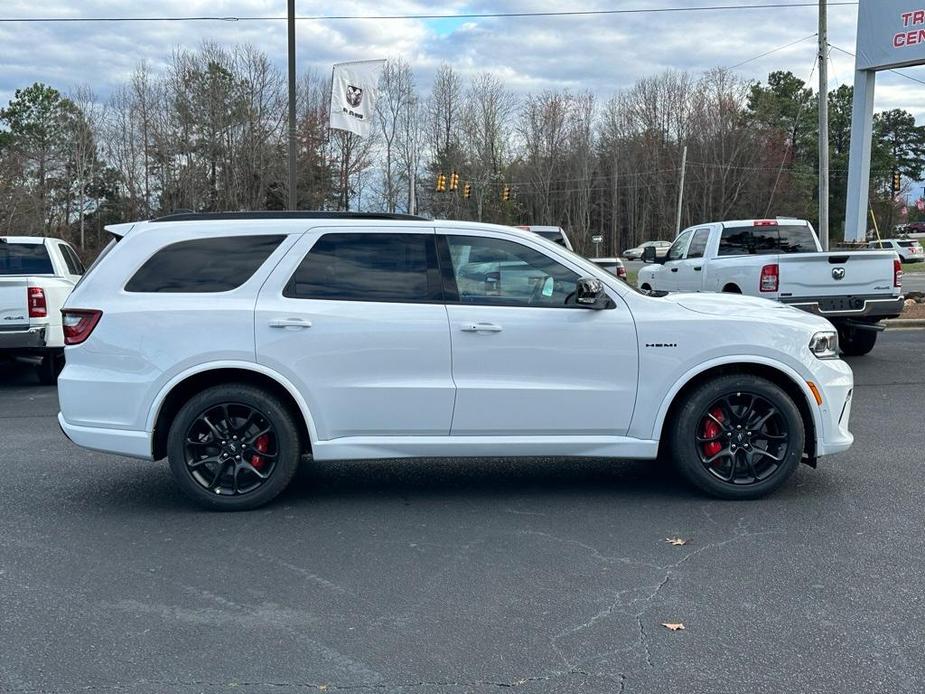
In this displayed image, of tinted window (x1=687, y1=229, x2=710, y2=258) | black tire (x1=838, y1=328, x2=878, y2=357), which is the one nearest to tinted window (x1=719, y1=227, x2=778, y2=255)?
tinted window (x1=687, y1=229, x2=710, y2=258)

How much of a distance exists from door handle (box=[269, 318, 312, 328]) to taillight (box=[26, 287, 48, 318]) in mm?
6512

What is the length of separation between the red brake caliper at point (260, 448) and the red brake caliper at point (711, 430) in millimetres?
2765

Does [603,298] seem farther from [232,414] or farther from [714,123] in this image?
[714,123]

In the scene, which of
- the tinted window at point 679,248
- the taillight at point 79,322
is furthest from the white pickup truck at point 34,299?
the tinted window at point 679,248

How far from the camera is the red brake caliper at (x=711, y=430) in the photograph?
18.3 feet

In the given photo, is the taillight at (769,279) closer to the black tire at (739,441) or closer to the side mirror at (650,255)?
the side mirror at (650,255)

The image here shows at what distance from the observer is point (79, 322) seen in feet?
17.8

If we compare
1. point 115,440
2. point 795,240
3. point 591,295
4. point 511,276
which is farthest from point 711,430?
point 795,240

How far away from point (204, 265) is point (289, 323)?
71 centimetres

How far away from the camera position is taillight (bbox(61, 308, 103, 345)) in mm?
5406

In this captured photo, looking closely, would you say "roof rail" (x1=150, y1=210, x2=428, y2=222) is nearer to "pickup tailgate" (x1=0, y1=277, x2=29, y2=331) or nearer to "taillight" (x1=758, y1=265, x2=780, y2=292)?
"pickup tailgate" (x1=0, y1=277, x2=29, y2=331)

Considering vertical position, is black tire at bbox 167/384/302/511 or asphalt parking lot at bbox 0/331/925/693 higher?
black tire at bbox 167/384/302/511

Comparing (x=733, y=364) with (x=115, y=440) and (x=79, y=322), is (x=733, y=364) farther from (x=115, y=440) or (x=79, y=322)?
(x=79, y=322)

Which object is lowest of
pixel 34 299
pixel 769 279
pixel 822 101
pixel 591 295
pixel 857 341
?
pixel 857 341
